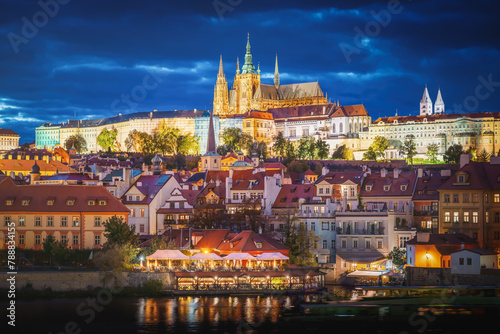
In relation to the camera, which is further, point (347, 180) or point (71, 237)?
point (347, 180)

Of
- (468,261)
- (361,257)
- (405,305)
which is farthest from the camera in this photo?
(361,257)

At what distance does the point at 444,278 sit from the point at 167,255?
20.2 meters

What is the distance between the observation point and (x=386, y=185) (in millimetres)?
81688

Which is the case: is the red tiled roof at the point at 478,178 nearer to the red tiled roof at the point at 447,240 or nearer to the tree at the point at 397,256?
the red tiled roof at the point at 447,240

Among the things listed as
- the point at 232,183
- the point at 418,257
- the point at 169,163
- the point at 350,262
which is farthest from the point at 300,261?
the point at 169,163

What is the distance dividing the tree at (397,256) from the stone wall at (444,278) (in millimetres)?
4438

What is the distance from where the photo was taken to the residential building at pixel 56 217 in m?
74.0

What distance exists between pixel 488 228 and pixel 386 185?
Result: 504 inches

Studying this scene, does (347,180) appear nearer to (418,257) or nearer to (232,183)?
(232,183)

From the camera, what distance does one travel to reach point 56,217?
74375mm

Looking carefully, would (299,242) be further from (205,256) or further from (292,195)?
(292,195)

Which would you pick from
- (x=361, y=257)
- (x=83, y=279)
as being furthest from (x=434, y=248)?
(x=83, y=279)

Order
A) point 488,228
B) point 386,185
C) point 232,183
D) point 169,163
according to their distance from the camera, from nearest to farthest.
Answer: point 488,228 < point 386,185 < point 232,183 < point 169,163

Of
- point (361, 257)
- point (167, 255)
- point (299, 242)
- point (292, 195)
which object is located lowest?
point (361, 257)
